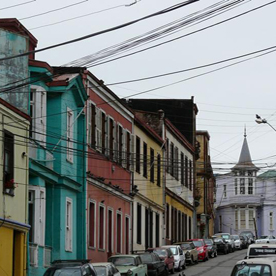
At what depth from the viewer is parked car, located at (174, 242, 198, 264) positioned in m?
49.8

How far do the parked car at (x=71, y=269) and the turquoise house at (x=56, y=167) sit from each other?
6.19 meters

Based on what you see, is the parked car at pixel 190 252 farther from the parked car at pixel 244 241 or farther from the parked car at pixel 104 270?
the parked car at pixel 244 241

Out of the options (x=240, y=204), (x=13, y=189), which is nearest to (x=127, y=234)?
(x=13, y=189)

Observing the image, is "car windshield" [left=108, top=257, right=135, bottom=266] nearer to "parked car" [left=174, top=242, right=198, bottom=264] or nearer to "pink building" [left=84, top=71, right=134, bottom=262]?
"pink building" [left=84, top=71, right=134, bottom=262]

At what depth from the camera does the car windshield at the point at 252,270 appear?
2591 cm

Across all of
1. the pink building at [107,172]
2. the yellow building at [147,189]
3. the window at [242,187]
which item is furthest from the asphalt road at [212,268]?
the window at [242,187]

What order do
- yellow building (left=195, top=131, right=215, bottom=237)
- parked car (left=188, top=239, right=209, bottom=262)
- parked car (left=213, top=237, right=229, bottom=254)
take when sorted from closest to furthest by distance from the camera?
A: 1. parked car (left=188, top=239, right=209, bottom=262)
2. parked car (left=213, top=237, right=229, bottom=254)
3. yellow building (left=195, top=131, right=215, bottom=237)

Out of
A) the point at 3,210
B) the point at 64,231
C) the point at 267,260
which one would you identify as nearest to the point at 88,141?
the point at 64,231

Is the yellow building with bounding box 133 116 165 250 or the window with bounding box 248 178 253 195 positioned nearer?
the yellow building with bounding box 133 116 165 250

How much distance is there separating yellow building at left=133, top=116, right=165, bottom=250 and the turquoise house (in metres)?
10.7

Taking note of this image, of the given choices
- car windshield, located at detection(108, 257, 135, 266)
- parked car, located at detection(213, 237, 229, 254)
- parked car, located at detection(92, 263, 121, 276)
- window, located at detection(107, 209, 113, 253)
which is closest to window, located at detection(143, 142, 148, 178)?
window, located at detection(107, 209, 113, 253)

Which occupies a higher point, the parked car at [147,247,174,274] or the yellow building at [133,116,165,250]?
the yellow building at [133,116,165,250]

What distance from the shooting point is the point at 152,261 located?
39656 mm

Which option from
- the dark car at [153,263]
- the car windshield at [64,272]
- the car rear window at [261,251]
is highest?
the car rear window at [261,251]
